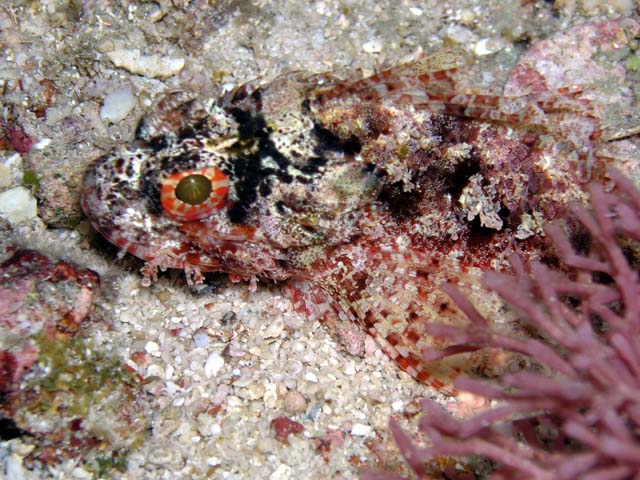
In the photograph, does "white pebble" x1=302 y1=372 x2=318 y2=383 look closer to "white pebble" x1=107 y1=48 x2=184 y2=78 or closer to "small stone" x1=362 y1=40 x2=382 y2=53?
"white pebble" x1=107 y1=48 x2=184 y2=78

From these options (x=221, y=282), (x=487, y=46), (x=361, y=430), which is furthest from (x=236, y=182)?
(x=487, y=46)

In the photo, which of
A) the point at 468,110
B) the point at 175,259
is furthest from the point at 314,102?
the point at 175,259

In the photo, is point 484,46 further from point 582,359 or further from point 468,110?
point 582,359

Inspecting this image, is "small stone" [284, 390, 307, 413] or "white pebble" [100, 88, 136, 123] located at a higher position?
"white pebble" [100, 88, 136, 123]

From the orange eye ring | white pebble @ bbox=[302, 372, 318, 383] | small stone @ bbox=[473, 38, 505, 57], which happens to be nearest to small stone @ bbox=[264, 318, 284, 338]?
white pebble @ bbox=[302, 372, 318, 383]

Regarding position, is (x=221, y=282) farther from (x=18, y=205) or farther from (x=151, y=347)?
(x=18, y=205)

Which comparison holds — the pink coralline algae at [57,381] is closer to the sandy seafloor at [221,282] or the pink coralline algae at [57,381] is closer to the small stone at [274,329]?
the sandy seafloor at [221,282]

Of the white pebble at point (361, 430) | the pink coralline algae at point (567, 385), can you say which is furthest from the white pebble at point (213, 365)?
the pink coralline algae at point (567, 385)
